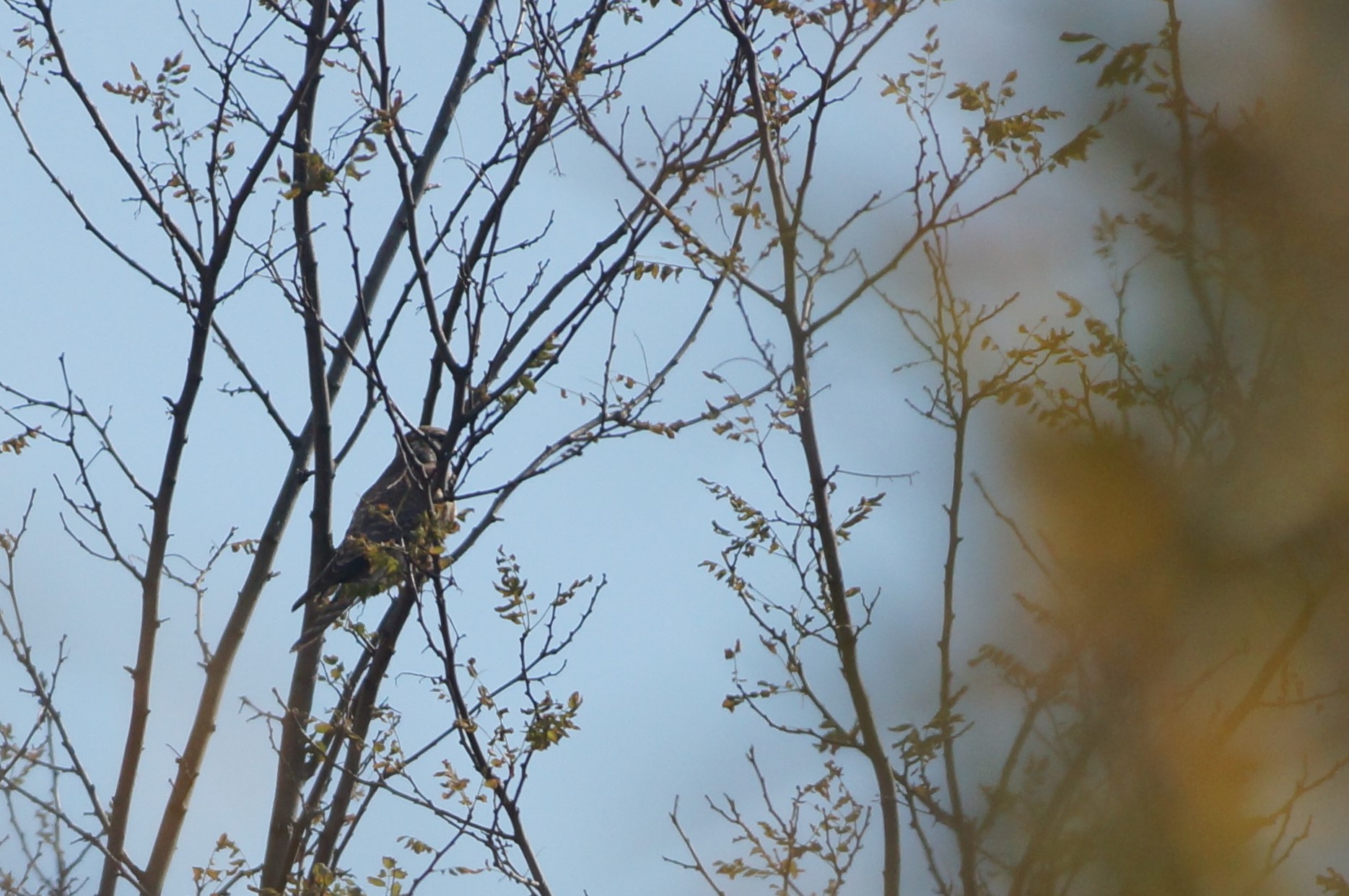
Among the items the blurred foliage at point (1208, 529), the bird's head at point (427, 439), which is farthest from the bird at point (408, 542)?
the blurred foliage at point (1208, 529)

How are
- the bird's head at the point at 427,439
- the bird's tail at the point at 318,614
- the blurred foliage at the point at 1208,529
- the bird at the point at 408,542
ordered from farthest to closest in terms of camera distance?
the bird's tail at the point at 318,614
the bird's head at the point at 427,439
the bird at the point at 408,542
the blurred foliage at the point at 1208,529

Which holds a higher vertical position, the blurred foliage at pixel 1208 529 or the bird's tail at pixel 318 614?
the bird's tail at pixel 318 614

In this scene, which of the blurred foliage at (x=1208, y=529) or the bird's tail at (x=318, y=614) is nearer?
the blurred foliage at (x=1208, y=529)

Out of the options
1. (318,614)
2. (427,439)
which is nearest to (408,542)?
(427,439)

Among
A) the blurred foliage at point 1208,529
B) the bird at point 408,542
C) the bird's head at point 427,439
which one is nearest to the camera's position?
the blurred foliage at point 1208,529

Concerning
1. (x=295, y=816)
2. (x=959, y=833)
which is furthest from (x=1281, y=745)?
(x=295, y=816)

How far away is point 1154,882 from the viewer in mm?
825

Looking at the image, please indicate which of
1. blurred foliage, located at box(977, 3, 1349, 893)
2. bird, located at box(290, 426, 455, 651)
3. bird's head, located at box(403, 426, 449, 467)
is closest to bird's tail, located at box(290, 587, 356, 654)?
bird, located at box(290, 426, 455, 651)

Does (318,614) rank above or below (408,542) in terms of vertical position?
above

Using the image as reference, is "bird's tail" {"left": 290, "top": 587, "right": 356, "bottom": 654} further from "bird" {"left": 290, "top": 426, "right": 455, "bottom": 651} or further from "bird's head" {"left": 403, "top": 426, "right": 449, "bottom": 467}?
"bird's head" {"left": 403, "top": 426, "right": 449, "bottom": 467}

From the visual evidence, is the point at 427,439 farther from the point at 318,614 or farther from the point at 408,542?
the point at 318,614

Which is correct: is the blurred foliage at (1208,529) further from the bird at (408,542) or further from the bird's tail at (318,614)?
the bird's tail at (318,614)

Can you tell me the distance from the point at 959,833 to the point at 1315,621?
36 centimetres

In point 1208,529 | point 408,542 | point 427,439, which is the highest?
point 427,439
